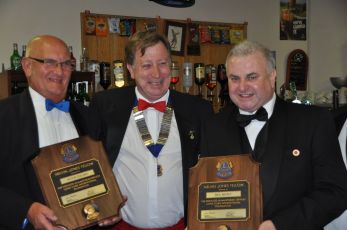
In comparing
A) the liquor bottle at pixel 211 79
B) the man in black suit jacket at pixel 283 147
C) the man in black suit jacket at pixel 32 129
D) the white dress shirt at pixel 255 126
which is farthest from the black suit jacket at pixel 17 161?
the liquor bottle at pixel 211 79

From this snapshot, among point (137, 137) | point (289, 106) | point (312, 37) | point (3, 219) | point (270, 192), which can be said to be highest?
point (312, 37)

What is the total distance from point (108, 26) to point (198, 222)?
16.5 ft

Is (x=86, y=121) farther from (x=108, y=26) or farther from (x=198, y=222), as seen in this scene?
(x=108, y=26)

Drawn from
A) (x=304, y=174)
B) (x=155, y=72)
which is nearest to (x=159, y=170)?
(x=155, y=72)

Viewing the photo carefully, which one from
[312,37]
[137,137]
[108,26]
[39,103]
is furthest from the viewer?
[312,37]

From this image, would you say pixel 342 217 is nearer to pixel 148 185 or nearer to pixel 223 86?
pixel 148 185

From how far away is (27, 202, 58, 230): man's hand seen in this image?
6.68 feet

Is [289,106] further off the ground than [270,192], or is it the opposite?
[289,106]

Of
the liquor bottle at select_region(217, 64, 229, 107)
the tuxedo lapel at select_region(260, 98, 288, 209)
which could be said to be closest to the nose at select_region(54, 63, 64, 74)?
the tuxedo lapel at select_region(260, 98, 288, 209)

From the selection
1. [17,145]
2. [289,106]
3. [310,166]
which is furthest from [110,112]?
[310,166]

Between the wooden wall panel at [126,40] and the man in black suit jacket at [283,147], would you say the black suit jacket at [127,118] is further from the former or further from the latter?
the wooden wall panel at [126,40]

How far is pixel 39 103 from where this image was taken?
2.51 metres

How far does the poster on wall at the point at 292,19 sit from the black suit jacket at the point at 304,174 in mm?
5975

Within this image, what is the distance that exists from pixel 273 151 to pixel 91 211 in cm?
90
